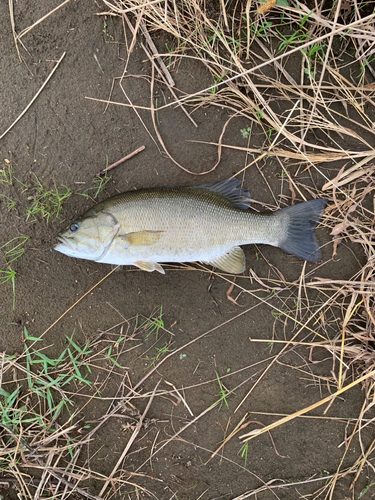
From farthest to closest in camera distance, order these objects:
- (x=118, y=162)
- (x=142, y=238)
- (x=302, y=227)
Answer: (x=118, y=162)
(x=302, y=227)
(x=142, y=238)

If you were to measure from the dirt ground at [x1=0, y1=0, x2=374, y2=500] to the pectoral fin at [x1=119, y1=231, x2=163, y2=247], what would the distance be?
459mm

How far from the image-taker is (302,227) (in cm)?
292

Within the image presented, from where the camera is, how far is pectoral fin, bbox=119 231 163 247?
2742mm

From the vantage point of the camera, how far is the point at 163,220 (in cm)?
275

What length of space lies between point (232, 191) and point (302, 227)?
0.72 m

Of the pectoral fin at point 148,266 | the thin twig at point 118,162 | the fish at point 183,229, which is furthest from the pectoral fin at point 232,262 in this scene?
the thin twig at point 118,162

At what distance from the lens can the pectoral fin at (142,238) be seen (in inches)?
108

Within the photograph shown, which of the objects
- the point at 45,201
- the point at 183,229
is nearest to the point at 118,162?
the point at 45,201

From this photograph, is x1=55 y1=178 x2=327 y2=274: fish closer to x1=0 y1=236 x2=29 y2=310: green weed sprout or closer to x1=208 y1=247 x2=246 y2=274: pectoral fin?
x1=208 y1=247 x2=246 y2=274: pectoral fin

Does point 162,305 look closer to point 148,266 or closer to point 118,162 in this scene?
point 148,266

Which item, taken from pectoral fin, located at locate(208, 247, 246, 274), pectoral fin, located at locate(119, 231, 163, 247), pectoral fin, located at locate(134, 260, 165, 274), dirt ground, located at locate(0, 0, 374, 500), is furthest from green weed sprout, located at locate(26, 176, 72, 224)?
pectoral fin, located at locate(208, 247, 246, 274)

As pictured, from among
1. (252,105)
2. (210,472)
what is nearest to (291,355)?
(210,472)

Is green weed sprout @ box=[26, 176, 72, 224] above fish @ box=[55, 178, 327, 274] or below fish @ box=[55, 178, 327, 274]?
above

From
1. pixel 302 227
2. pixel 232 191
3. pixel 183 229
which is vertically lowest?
pixel 302 227
